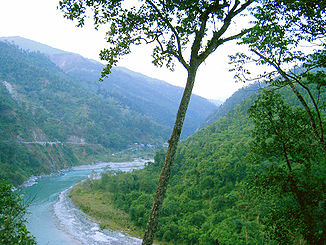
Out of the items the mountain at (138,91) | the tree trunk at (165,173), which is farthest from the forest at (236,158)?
the mountain at (138,91)

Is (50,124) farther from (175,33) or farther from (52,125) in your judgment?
(175,33)

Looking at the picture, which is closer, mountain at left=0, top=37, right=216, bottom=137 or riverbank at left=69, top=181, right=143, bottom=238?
riverbank at left=69, top=181, right=143, bottom=238

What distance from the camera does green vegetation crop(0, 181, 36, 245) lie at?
16.1 ft

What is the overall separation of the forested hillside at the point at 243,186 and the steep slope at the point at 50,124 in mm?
11937

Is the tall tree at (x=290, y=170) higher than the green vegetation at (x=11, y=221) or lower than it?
higher

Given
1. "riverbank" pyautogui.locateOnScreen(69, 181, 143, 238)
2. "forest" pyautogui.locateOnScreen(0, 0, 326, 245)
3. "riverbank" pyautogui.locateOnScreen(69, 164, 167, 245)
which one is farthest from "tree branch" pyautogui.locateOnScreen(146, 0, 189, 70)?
"riverbank" pyautogui.locateOnScreen(69, 181, 143, 238)

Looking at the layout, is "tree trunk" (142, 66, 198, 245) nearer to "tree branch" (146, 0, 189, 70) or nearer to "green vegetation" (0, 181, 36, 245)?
"tree branch" (146, 0, 189, 70)

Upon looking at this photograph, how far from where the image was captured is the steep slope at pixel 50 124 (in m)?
34.4

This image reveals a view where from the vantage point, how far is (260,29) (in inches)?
155

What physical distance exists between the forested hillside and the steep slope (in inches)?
470

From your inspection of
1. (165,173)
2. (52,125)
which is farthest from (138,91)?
(165,173)

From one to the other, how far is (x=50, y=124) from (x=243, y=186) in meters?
47.5

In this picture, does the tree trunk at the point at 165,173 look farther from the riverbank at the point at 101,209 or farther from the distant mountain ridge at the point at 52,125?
the distant mountain ridge at the point at 52,125

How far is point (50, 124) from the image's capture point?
5266cm
